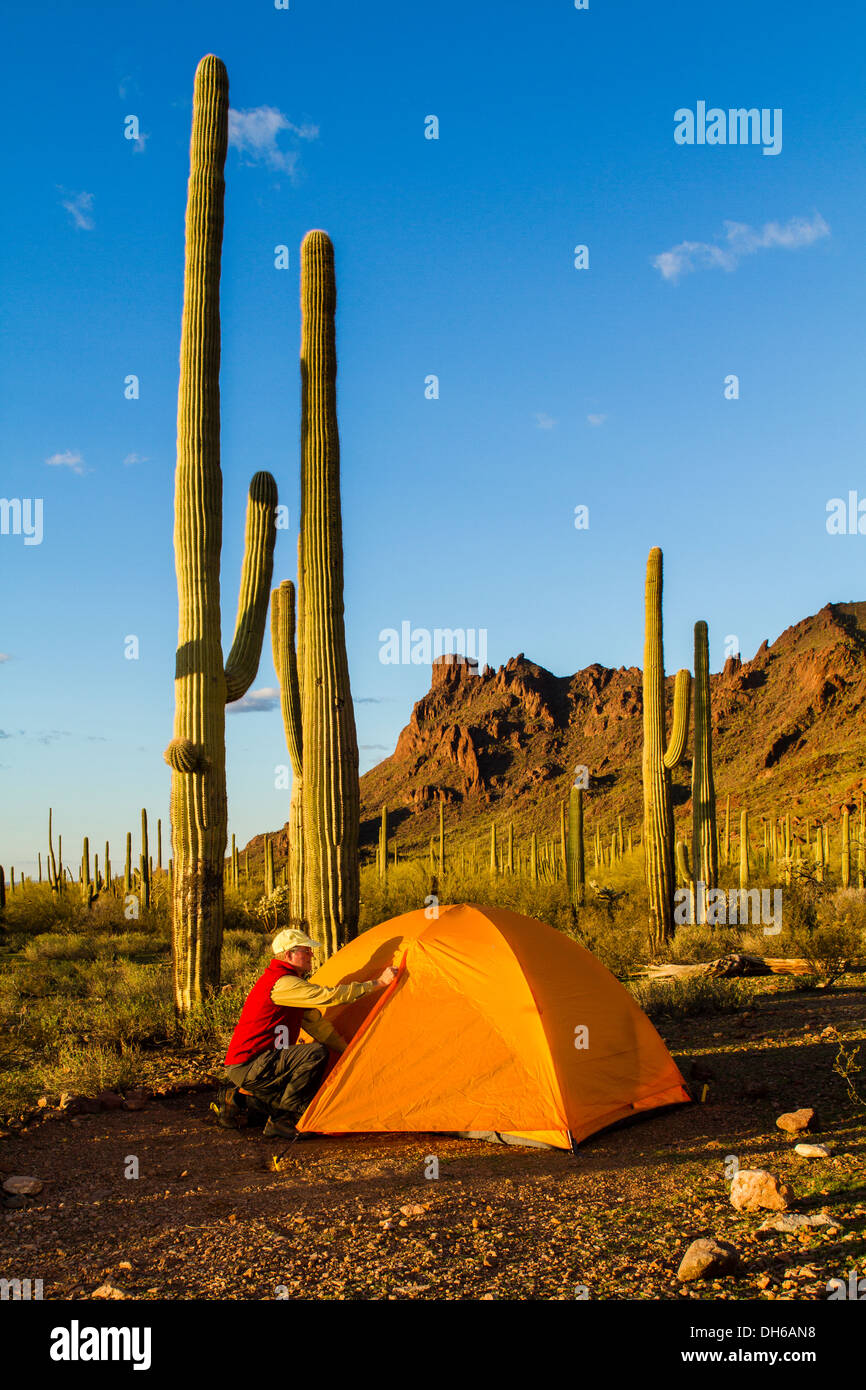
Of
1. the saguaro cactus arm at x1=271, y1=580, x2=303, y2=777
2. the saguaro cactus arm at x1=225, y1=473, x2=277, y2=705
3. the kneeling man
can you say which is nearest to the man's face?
the kneeling man

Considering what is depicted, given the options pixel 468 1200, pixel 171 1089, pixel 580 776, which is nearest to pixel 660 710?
pixel 580 776

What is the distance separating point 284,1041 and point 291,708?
7.11 metres

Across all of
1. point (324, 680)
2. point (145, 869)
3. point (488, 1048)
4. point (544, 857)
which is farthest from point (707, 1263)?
point (544, 857)

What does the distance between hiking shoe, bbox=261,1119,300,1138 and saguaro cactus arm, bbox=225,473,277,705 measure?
16.6 ft

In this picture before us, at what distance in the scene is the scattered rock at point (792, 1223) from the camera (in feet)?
15.8

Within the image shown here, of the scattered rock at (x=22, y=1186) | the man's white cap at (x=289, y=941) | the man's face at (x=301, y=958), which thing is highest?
the man's white cap at (x=289, y=941)

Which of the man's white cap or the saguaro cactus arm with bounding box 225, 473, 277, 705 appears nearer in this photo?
the man's white cap

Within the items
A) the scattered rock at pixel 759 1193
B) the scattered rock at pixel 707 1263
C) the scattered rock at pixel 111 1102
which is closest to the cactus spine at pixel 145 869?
the scattered rock at pixel 111 1102

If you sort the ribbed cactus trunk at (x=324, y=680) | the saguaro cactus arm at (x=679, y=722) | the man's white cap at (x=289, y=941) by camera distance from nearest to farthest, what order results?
the man's white cap at (x=289, y=941) < the ribbed cactus trunk at (x=324, y=680) < the saguaro cactus arm at (x=679, y=722)

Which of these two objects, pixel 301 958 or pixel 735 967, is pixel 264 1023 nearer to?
pixel 301 958

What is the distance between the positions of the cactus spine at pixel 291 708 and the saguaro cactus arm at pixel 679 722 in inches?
265

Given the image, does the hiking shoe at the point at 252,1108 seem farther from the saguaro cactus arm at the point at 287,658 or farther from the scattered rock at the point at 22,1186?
the saguaro cactus arm at the point at 287,658

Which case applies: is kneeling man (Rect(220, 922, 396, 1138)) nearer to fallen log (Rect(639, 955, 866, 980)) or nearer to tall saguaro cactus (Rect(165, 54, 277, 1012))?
tall saguaro cactus (Rect(165, 54, 277, 1012))

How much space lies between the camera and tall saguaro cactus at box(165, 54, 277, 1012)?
10.4 m
